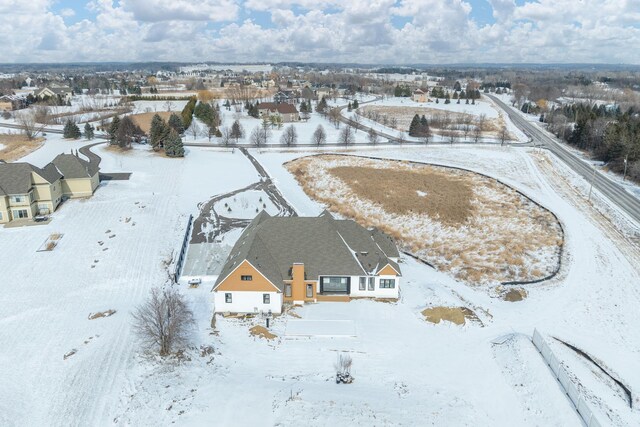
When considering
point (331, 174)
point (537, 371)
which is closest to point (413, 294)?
point (537, 371)

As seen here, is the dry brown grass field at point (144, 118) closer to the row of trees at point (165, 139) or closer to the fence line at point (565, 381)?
the row of trees at point (165, 139)

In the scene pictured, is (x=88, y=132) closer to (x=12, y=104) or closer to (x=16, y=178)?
(x=16, y=178)

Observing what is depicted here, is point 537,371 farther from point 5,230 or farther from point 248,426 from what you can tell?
point 5,230

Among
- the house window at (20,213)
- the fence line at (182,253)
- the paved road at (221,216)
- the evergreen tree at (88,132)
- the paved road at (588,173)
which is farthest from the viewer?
the evergreen tree at (88,132)

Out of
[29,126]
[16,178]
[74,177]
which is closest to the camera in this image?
[16,178]

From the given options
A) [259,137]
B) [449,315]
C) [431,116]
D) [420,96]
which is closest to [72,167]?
[259,137]

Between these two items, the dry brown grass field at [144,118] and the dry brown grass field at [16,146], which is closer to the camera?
the dry brown grass field at [16,146]

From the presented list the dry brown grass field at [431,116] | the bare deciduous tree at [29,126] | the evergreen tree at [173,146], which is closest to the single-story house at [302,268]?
the evergreen tree at [173,146]

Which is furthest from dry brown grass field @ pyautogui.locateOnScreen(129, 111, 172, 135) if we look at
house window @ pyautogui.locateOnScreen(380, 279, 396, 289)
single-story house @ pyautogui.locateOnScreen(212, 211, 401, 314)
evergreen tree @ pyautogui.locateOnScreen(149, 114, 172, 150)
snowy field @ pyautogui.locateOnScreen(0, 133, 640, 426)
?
house window @ pyautogui.locateOnScreen(380, 279, 396, 289)
